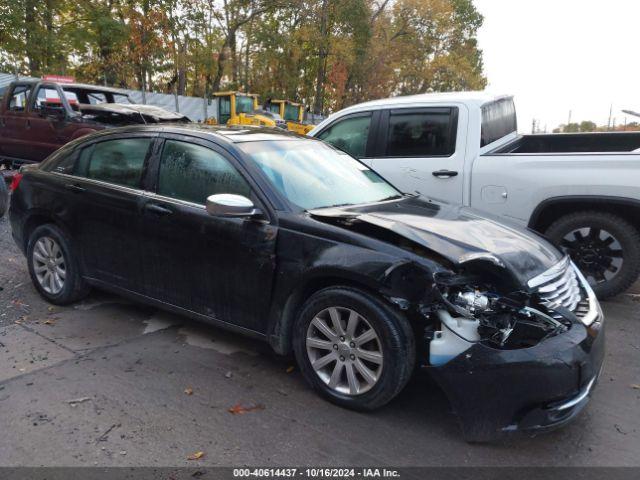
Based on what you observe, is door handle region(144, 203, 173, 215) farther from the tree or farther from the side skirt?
the tree

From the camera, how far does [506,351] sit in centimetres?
262

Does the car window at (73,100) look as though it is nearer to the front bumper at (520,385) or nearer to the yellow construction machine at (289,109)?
the front bumper at (520,385)

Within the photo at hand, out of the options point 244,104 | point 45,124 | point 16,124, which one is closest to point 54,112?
point 45,124

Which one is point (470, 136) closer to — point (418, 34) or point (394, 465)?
point (394, 465)

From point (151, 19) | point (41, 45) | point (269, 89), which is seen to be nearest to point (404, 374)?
point (41, 45)

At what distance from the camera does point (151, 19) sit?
26.8 metres

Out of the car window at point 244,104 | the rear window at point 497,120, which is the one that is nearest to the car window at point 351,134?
the rear window at point 497,120

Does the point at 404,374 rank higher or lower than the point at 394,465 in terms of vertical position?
higher

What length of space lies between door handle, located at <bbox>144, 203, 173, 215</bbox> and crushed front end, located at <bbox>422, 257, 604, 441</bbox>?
1.99 meters

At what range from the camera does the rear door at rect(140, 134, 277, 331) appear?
3.40 metres

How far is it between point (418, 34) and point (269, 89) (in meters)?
12.7

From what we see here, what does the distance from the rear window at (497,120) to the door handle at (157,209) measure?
329cm

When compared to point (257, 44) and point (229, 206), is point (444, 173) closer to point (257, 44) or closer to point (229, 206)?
point (229, 206)

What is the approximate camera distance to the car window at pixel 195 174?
3.62 m
